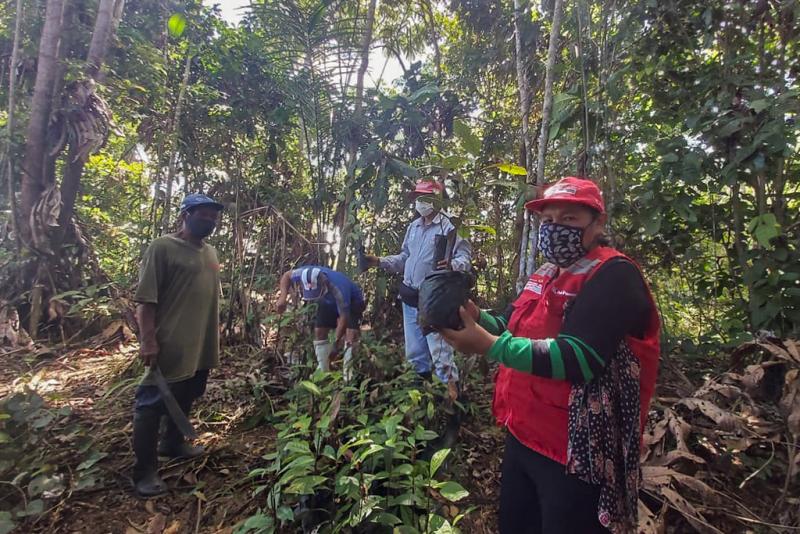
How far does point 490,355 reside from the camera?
119cm

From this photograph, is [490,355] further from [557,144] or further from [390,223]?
[557,144]

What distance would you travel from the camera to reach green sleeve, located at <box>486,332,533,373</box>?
1141 millimetres

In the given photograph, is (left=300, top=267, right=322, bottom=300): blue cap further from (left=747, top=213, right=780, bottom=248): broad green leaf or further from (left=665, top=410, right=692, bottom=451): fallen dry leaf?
(left=747, top=213, right=780, bottom=248): broad green leaf

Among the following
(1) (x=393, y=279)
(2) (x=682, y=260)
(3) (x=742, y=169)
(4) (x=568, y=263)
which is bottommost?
(1) (x=393, y=279)

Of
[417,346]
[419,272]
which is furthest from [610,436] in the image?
[417,346]

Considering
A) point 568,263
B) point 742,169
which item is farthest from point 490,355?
point 742,169

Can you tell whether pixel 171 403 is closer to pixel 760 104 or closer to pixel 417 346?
pixel 417 346

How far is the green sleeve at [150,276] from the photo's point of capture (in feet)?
8.35

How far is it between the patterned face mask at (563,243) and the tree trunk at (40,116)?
670cm

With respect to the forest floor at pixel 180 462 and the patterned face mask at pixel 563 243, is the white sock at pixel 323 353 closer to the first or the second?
the forest floor at pixel 180 462

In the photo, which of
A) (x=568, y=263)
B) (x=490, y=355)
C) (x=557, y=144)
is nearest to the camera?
(x=490, y=355)

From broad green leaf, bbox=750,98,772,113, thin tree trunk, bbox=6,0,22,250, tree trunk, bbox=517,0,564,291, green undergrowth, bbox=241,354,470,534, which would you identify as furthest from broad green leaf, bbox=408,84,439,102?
thin tree trunk, bbox=6,0,22,250

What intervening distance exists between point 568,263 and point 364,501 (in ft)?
4.37

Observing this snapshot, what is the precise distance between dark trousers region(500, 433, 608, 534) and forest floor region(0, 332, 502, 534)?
0.92 m
